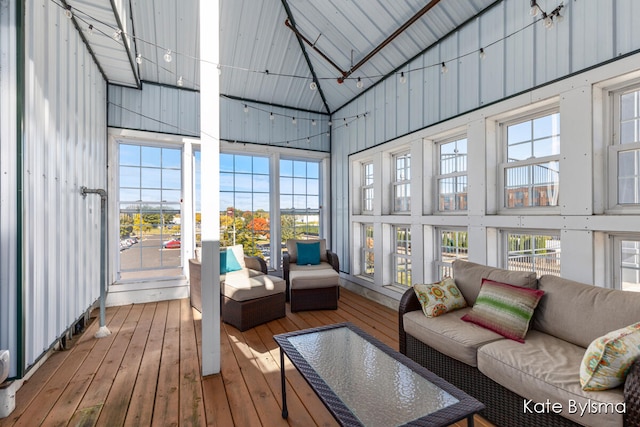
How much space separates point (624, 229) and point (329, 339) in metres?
2.15

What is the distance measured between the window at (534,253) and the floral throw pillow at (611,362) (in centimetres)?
130

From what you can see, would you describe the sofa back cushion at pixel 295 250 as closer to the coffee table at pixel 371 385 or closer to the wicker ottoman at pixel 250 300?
the wicker ottoman at pixel 250 300

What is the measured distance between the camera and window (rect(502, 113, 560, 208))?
2.48 metres

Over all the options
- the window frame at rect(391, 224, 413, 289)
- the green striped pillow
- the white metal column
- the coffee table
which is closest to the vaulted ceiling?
the white metal column

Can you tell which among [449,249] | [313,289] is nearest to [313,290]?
[313,289]

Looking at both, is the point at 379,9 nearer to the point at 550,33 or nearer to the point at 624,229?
the point at 550,33

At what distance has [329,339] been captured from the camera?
197cm

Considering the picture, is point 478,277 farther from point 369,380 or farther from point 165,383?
point 165,383

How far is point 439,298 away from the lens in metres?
2.36

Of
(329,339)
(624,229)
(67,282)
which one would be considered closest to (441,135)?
(624,229)

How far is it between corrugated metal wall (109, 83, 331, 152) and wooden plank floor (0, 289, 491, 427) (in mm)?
2839

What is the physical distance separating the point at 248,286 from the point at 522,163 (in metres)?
3.06

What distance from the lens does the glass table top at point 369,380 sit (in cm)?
124

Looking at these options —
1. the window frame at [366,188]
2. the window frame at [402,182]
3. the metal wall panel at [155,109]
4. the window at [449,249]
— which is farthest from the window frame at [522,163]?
the metal wall panel at [155,109]
